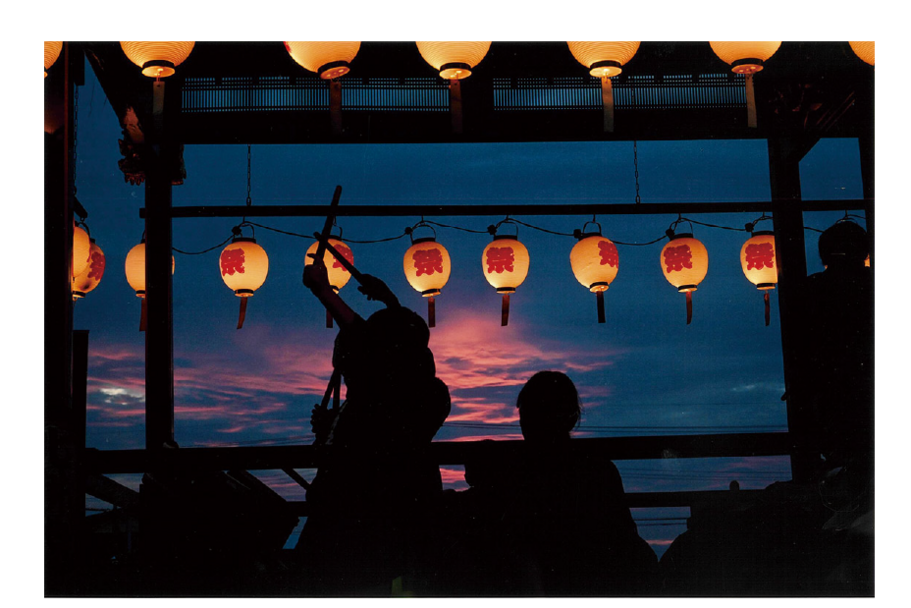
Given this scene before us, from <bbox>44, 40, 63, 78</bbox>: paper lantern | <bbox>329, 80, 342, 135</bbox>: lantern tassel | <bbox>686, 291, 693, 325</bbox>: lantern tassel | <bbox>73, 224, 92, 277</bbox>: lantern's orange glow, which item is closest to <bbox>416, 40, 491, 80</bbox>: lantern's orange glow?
<bbox>329, 80, 342, 135</bbox>: lantern tassel

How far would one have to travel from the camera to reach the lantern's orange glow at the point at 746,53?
3.46m

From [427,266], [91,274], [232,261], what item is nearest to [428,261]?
[427,266]

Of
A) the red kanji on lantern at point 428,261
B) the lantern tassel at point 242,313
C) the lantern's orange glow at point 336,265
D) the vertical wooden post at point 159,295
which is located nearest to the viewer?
the vertical wooden post at point 159,295

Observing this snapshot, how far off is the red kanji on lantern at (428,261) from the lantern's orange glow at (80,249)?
2718 millimetres

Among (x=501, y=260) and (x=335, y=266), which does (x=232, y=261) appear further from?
(x=501, y=260)

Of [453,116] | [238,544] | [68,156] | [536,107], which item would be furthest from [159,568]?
[536,107]

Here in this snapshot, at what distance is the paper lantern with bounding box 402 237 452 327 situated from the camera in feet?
22.2

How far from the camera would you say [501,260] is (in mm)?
6816

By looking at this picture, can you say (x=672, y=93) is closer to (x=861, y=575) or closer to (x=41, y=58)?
(x=861, y=575)

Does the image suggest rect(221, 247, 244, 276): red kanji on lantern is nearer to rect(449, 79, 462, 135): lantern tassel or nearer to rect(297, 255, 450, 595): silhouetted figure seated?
rect(449, 79, 462, 135): lantern tassel

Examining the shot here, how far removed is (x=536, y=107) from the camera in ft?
18.6

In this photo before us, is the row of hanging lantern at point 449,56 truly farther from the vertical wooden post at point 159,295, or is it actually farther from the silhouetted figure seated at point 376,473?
the vertical wooden post at point 159,295

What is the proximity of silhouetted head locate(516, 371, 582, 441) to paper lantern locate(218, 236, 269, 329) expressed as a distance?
14.6ft

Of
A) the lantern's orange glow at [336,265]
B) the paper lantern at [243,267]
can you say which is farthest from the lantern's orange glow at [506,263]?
the paper lantern at [243,267]
